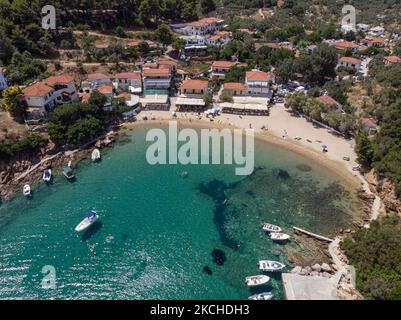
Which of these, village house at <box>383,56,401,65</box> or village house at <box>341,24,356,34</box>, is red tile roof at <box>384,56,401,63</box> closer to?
village house at <box>383,56,401,65</box>

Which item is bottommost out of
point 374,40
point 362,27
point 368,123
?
point 368,123

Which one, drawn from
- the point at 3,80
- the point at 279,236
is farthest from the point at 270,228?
the point at 3,80

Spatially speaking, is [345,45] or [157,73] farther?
[345,45]

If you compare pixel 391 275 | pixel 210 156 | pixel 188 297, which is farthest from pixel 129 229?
pixel 391 275

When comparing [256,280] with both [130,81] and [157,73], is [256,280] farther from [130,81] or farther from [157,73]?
[130,81]

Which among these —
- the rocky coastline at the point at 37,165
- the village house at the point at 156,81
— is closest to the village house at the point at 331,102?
the village house at the point at 156,81

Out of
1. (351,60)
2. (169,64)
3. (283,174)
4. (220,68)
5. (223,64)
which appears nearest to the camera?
(283,174)

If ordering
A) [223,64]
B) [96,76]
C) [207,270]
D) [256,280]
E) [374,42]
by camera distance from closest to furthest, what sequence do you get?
[256,280]
[207,270]
[96,76]
[223,64]
[374,42]

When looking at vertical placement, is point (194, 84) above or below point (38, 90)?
below
